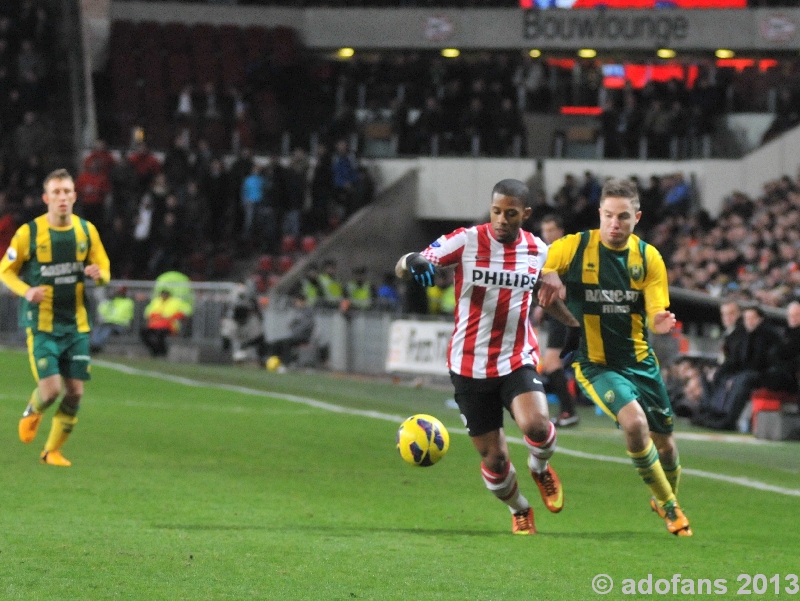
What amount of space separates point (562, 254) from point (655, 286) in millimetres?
595

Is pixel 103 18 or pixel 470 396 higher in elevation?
pixel 103 18

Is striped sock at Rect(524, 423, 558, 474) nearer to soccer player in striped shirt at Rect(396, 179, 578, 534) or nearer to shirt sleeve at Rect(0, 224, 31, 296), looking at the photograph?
soccer player in striped shirt at Rect(396, 179, 578, 534)

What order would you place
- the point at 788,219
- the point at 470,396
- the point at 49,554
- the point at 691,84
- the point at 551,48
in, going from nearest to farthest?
the point at 49,554, the point at 470,396, the point at 788,219, the point at 691,84, the point at 551,48

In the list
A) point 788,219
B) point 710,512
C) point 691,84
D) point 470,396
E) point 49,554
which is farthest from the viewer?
point 691,84

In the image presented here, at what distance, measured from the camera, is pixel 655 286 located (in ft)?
29.5

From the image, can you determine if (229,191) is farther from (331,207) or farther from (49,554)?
(49,554)

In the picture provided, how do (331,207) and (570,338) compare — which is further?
(331,207)

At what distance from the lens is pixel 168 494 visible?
10.3 m

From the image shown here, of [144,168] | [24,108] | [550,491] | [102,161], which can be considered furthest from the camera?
[24,108]

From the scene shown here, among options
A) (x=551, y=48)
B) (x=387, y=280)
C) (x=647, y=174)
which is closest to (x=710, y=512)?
(x=387, y=280)

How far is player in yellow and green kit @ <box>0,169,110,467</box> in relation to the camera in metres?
11.5

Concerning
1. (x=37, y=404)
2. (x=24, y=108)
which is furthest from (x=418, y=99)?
(x=37, y=404)

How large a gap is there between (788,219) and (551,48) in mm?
13528

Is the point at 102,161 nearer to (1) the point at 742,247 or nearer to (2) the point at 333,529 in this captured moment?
(1) the point at 742,247
